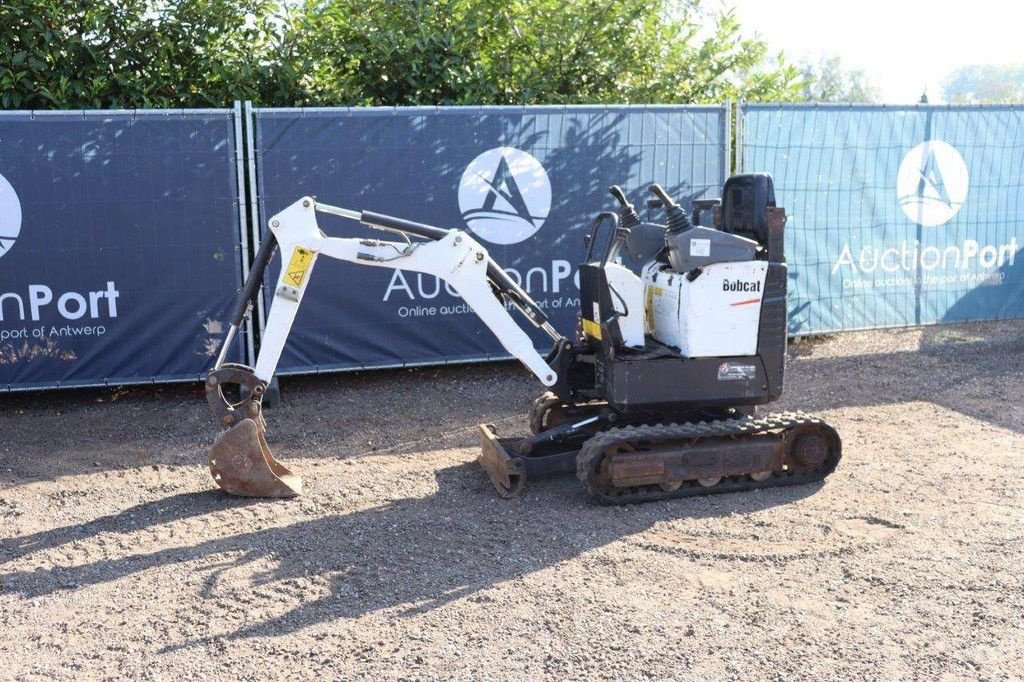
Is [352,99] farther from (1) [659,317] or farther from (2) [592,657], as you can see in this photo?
(2) [592,657]

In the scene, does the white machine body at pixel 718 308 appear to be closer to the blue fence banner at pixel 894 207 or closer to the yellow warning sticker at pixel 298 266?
the yellow warning sticker at pixel 298 266

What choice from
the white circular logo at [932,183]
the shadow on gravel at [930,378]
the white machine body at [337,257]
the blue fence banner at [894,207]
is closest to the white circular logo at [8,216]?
the white machine body at [337,257]

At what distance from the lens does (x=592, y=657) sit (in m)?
4.49

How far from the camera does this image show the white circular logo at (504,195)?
938 cm

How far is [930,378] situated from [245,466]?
239 inches

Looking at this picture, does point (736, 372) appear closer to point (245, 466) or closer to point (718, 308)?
point (718, 308)

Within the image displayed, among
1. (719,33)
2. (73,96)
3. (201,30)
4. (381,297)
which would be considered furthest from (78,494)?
(719,33)

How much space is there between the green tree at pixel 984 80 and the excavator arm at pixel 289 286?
7607cm

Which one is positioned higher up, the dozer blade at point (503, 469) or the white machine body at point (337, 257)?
the white machine body at point (337, 257)

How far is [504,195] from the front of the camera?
373 inches

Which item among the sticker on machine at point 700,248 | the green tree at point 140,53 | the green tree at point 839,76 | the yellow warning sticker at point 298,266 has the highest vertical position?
the green tree at point 839,76

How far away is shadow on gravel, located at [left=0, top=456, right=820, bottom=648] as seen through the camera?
513cm

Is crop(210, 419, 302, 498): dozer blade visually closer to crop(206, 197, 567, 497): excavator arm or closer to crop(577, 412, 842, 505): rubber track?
crop(206, 197, 567, 497): excavator arm

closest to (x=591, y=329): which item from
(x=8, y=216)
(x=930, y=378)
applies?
Answer: (x=930, y=378)
